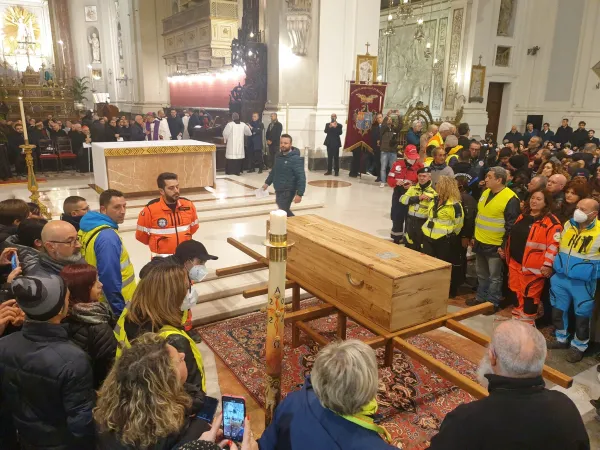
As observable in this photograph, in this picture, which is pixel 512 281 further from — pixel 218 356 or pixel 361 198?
pixel 361 198

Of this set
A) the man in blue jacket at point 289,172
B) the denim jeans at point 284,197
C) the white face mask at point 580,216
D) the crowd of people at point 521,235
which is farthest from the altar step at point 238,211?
the white face mask at point 580,216

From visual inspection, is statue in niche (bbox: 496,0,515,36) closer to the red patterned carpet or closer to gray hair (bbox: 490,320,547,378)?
the red patterned carpet

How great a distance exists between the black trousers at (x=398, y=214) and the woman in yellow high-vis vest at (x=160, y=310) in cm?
490

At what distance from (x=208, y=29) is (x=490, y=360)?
16.0 m

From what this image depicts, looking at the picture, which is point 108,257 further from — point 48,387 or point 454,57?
point 454,57

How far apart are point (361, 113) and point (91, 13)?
17.8 metres

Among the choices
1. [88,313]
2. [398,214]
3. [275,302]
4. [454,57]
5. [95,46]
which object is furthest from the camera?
[95,46]

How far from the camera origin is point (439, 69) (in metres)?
17.2

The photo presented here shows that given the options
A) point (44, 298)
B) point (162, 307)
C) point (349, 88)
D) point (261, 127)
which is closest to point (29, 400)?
point (44, 298)

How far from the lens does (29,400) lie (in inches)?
77.5

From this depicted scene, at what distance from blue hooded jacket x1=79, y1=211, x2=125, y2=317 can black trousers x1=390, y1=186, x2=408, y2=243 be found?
14.4 feet

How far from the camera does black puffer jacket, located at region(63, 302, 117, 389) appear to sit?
2285 mm

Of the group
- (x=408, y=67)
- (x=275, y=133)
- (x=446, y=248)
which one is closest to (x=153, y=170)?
(x=275, y=133)

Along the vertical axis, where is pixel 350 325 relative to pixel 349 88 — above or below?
below
